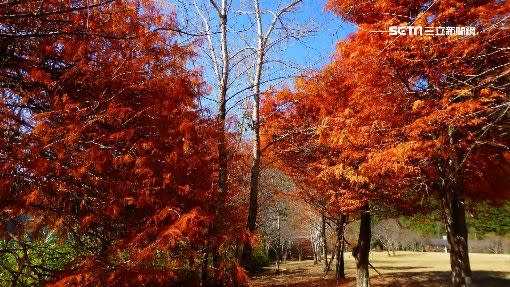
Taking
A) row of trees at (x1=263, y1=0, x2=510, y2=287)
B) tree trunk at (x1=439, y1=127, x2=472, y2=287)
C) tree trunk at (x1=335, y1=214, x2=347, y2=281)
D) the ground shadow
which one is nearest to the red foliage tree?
row of trees at (x1=263, y1=0, x2=510, y2=287)

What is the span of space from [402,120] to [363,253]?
6202 millimetres

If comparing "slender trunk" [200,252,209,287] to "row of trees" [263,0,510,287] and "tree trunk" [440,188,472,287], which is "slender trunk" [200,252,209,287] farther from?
"tree trunk" [440,188,472,287]

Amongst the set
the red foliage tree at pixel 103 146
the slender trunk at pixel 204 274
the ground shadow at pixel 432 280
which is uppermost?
the red foliage tree at pixel 103 146

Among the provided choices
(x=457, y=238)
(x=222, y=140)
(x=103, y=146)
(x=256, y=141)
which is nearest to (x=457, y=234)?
(x=457, y=238)

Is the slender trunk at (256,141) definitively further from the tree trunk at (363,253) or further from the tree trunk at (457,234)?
the tree trunk at (363,253)

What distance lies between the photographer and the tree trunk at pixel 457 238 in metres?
10.2

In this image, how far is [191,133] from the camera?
8.49 metres

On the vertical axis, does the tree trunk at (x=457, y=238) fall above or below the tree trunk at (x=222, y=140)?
below

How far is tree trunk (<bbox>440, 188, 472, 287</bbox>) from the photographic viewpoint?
10.2 m

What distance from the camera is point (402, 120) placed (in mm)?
10391

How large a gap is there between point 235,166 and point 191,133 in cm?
636

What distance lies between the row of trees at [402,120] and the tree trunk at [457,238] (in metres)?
0.03

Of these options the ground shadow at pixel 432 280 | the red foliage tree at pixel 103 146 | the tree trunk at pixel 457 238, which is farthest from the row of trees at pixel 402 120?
the red foliage tree at pixel 103 146

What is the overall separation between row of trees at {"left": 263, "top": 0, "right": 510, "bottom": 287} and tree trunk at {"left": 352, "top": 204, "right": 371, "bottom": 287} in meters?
0.05
